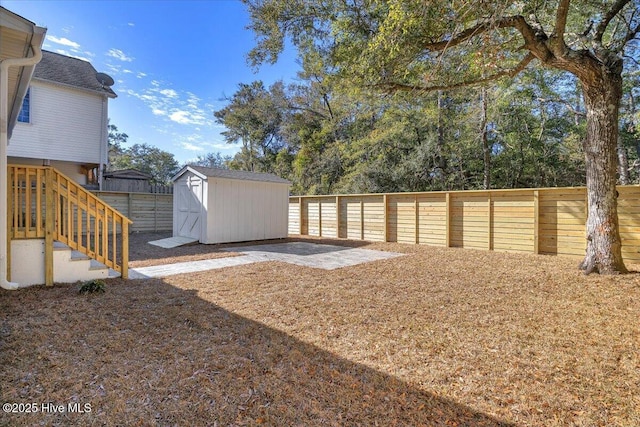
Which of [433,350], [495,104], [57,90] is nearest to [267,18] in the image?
[433,350]

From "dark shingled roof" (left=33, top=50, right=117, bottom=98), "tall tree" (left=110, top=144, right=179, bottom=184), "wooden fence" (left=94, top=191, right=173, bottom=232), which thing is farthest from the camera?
"tall tree" (left=110, top=144, right=179, bottom=184)

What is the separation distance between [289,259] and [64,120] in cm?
1086

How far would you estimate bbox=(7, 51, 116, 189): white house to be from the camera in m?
10.8

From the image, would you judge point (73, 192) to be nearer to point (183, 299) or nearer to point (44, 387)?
point (183, 299)

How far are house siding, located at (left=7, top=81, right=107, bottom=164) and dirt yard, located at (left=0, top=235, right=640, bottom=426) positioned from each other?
10011 mm

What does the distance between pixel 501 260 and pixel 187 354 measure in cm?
670

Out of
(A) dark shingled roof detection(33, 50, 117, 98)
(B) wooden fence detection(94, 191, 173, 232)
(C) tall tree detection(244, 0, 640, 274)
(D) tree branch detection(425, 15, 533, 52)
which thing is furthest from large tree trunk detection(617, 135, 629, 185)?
(A) dark shingled roof detection(33, 50, 117, 98)

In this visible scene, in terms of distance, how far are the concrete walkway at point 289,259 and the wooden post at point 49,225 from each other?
1103 millimetres

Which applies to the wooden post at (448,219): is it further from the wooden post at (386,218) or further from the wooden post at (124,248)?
the wooden post at (124,248)

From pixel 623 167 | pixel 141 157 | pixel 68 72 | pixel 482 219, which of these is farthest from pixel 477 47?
pixel 141 157

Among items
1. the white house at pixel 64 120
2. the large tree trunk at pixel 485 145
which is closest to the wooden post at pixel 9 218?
the white house at pixel 64 120

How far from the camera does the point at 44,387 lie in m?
1.97

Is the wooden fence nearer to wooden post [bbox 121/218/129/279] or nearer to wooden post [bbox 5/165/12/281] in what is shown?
wooden post [bbox 121/218/129/279]

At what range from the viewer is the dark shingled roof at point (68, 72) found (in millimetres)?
11360
